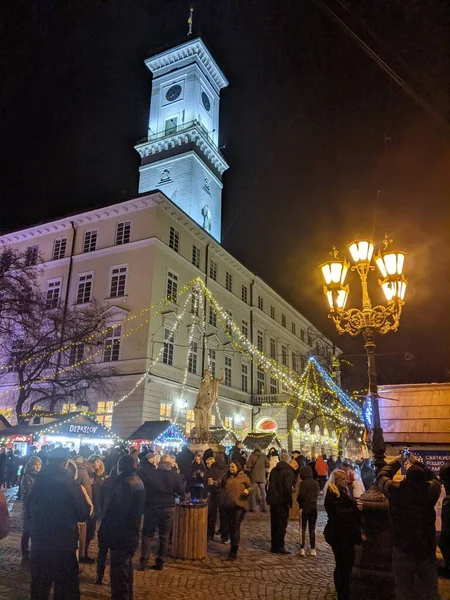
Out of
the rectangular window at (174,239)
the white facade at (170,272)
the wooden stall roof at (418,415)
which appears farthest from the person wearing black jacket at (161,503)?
the rectangular window at (174,239)

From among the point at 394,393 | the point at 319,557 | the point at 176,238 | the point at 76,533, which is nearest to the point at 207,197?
the point at 176,238

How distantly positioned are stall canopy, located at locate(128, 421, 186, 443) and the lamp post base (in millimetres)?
17067

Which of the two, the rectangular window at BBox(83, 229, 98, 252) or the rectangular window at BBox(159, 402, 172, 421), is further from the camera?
the rectangular window at BBox(83, 229, 98, 252)

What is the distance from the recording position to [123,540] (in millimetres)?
5883

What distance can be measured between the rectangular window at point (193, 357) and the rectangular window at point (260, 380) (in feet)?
38.1

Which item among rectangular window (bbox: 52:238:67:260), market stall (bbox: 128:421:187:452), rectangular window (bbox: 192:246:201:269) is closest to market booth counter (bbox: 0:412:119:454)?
market stall (bbox: 128:421:187:452)

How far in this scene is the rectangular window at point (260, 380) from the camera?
4634 cm

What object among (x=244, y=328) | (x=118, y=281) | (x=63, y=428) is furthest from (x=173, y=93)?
(x=63, y=428)

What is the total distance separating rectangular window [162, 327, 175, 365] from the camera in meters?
32.2

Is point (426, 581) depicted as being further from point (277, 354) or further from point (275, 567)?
point (277, 354)

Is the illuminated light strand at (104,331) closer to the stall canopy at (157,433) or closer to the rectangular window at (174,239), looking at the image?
the rectangular window at (174,239)

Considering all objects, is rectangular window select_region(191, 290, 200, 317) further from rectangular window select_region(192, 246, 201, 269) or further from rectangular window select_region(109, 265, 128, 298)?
rectangular window select_region(109, 265, 128, 298)

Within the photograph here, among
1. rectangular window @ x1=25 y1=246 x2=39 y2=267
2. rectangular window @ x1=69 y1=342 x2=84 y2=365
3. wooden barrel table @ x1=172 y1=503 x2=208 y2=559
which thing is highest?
rectangular window @ x1=25 y1=246 x2=39 y2=267

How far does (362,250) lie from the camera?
10648mm
